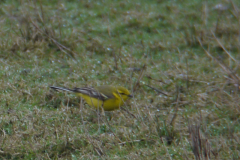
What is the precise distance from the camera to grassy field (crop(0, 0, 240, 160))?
4270 millimetres

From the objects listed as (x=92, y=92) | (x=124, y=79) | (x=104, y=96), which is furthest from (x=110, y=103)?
(x=124, y=79)

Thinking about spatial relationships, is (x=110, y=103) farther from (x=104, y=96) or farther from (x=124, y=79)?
(x=124, y=79)

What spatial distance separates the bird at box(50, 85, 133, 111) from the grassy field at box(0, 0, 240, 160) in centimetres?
12

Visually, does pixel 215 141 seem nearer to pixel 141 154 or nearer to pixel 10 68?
pixel 141 154

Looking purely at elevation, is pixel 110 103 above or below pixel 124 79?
above

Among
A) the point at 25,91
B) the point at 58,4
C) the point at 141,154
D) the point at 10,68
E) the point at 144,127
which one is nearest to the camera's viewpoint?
the point at 141,154

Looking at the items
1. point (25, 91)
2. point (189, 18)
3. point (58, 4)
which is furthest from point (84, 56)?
point (189, 18)

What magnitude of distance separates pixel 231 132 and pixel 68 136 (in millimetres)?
1879

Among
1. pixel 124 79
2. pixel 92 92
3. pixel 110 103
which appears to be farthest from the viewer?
pixel 124 79

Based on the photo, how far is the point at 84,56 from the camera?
680 centimetres

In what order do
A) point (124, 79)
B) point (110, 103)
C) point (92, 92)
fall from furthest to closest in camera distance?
1. point (124, 79)
2. point (92, 92)
3. point (110, 103)

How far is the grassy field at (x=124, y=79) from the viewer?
4270mm

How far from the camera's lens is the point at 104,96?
17.2ft

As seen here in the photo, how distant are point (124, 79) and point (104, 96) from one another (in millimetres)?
1015
